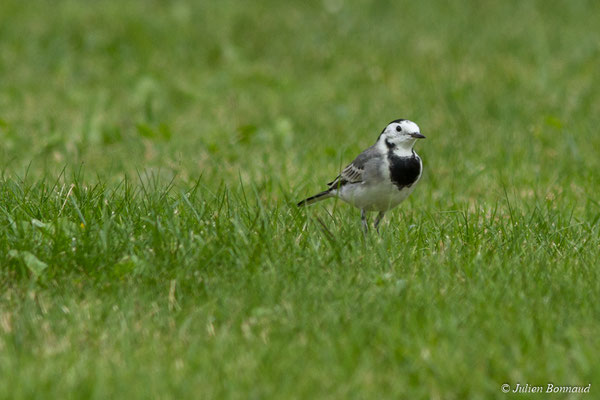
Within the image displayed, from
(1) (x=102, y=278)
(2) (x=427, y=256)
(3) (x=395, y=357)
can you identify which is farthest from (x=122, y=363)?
(2) (x=427, y=256)

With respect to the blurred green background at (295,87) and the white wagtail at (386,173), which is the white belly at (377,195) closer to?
the white wagtail at (386,173)

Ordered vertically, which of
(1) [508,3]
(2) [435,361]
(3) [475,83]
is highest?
(1) [508,3]

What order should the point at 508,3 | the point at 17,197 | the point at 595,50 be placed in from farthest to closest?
the point at 508,3
the point at 595,50
the point at 17,197

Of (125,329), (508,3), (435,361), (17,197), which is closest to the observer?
(435,361)

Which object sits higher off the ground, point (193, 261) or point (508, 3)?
point (508, 3)

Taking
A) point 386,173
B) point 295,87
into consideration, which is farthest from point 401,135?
point 295,87

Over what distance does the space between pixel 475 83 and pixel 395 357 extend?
276 inches

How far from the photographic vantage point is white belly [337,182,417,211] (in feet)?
17.9

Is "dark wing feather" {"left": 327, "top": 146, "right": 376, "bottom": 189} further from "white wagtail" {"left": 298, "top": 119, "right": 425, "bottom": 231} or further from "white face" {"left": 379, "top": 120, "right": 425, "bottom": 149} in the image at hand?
"white face" {"left": 379, "top": 120, "right": 425, "bottom": 149}

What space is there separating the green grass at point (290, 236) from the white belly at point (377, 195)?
0.15 meters

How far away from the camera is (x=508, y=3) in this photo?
1368cm

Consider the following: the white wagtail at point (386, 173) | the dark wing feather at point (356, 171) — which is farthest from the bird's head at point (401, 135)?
the dark wing feather at point (356, 171)

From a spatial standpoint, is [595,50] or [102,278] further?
[595,50]

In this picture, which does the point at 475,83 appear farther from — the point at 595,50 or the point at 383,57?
the point at 595,50
